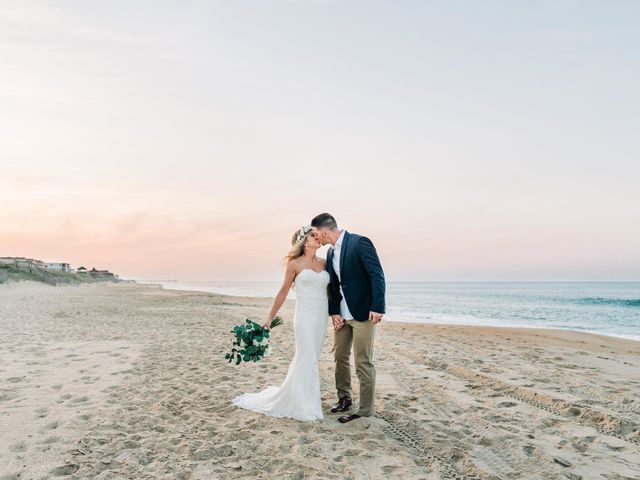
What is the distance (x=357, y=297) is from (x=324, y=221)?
984 millimetres

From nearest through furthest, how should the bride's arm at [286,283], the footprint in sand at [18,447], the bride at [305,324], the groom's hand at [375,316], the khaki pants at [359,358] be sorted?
the footprint in sand at [18,447]
the groom's hand at [375,316]
the khaki pants at [359,358]
the bride at [305,324]
the bride's arm at [286,283]

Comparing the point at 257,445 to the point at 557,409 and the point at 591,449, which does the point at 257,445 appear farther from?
the point at 557,409

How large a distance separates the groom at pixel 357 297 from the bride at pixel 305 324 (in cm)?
18

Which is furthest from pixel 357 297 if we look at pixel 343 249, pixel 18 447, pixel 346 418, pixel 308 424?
pixel 18 447

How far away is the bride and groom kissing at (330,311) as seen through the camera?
512 cm

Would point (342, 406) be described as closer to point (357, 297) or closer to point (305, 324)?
point (305, 324)

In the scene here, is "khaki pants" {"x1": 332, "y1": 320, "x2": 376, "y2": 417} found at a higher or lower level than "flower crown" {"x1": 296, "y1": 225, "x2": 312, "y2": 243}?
lower

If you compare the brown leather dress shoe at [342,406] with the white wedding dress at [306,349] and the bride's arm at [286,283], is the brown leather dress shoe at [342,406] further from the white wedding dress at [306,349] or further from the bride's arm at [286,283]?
the bride's arm at [286,283]

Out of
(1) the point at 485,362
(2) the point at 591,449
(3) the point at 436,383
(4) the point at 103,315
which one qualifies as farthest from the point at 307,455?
(4) the point at 103,315

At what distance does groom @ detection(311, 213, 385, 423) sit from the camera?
5.05 metres

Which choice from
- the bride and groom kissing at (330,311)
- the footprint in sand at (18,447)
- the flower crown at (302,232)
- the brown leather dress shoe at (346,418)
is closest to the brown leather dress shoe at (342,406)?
the bride and groom kissing at (330,311)

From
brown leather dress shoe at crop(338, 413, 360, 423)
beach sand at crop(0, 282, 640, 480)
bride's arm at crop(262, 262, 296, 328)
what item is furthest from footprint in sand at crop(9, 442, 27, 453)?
brown leather dress shoe at crop(338, 413, 360, 423)

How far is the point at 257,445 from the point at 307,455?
57cm

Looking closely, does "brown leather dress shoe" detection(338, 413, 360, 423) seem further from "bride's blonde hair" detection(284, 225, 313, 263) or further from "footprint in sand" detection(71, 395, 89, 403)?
"footprint in sand" detection(71, 395, 89, 403)
